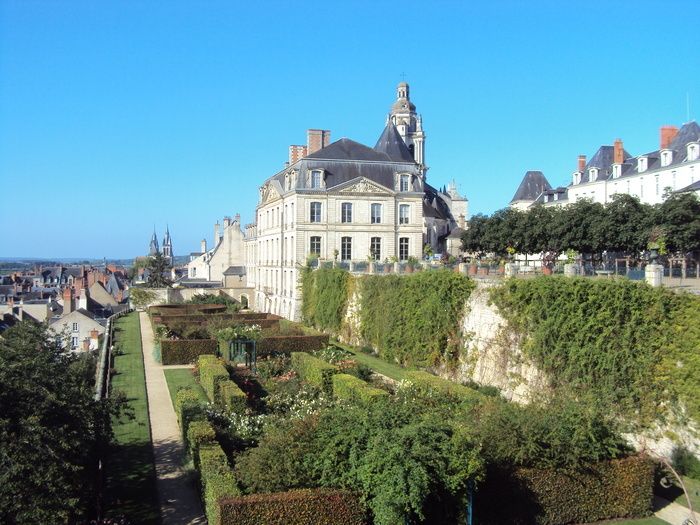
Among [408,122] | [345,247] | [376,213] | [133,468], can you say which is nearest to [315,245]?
[345,247]

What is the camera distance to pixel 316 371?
20.7 m

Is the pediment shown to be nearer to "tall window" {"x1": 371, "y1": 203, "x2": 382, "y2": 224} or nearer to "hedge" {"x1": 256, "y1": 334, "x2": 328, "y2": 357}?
"tall window" {"x1": 371, "y1": 203, "x2": 382, "y2": 224}

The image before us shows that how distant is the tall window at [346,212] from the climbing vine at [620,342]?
22.7 metres

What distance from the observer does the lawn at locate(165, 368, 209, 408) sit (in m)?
20.2

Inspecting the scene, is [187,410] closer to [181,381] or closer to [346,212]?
[181,381]

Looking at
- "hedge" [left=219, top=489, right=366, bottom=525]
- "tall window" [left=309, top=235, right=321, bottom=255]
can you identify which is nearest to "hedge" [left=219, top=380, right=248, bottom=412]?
"hedge" [left=219, top=489, right=366, bottom=525]

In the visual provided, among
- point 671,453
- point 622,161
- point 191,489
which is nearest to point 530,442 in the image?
point 671,453

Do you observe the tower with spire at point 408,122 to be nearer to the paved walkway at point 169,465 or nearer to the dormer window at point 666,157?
the dormer window at point 666,157

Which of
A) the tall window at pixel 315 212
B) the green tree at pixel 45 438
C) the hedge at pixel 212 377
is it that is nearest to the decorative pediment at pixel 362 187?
the tall window at pixel 315 212

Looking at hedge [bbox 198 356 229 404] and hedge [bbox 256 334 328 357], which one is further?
hedge [bbox 256 334 328 357]

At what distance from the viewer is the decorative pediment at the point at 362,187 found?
129 ft

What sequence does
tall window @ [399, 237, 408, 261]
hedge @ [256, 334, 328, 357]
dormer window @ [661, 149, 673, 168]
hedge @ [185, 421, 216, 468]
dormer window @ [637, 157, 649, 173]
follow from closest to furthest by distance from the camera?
hedge @ [185, 421, 216, 468]
hedge @ [256, 334, 328, 357]
tall window @ [399, 237, 408, 261]
dormer window @ [661, 149, 673, 168]
dormer window @ [637, 157, 649, 173]

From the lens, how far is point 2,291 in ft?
271

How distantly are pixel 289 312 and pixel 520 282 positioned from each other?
2437 cm
